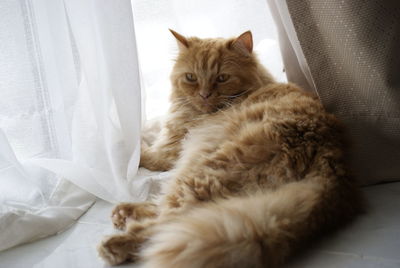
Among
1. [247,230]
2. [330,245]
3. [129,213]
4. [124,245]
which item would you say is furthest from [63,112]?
[330,245]

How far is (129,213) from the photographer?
144 centimetres

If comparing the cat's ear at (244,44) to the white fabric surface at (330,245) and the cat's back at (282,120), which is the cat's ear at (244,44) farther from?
the white fabric surface at (330,245)

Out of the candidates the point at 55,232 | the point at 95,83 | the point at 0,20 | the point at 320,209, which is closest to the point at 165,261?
the point at 320,209

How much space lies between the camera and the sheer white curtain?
1.35 meters

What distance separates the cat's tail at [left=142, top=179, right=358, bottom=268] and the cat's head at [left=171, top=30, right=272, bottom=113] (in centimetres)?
83

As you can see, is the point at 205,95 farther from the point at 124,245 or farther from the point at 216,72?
the point at 124,245

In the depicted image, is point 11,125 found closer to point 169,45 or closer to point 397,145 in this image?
point 169,45

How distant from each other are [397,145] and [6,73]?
152 cm

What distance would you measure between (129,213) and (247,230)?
0.66 m

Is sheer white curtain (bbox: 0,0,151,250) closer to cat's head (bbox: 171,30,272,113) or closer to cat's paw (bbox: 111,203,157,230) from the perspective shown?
cat's paw (bbox: 111,203,157,230)

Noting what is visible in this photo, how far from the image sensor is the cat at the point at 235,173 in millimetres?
922

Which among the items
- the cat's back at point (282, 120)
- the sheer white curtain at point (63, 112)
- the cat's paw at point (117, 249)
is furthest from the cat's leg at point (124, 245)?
the cat's back at point (282, 120)

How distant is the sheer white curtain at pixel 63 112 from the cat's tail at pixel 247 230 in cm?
63

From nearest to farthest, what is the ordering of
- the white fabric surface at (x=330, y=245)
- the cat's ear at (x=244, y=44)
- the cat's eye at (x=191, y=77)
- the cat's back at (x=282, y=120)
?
the white fabric surface at (x=330, y=245)
the cat's back at (x=282, y=120)
the cat's ear at (x=244, y=44)
the cat's eye at (x=191, y=77)
